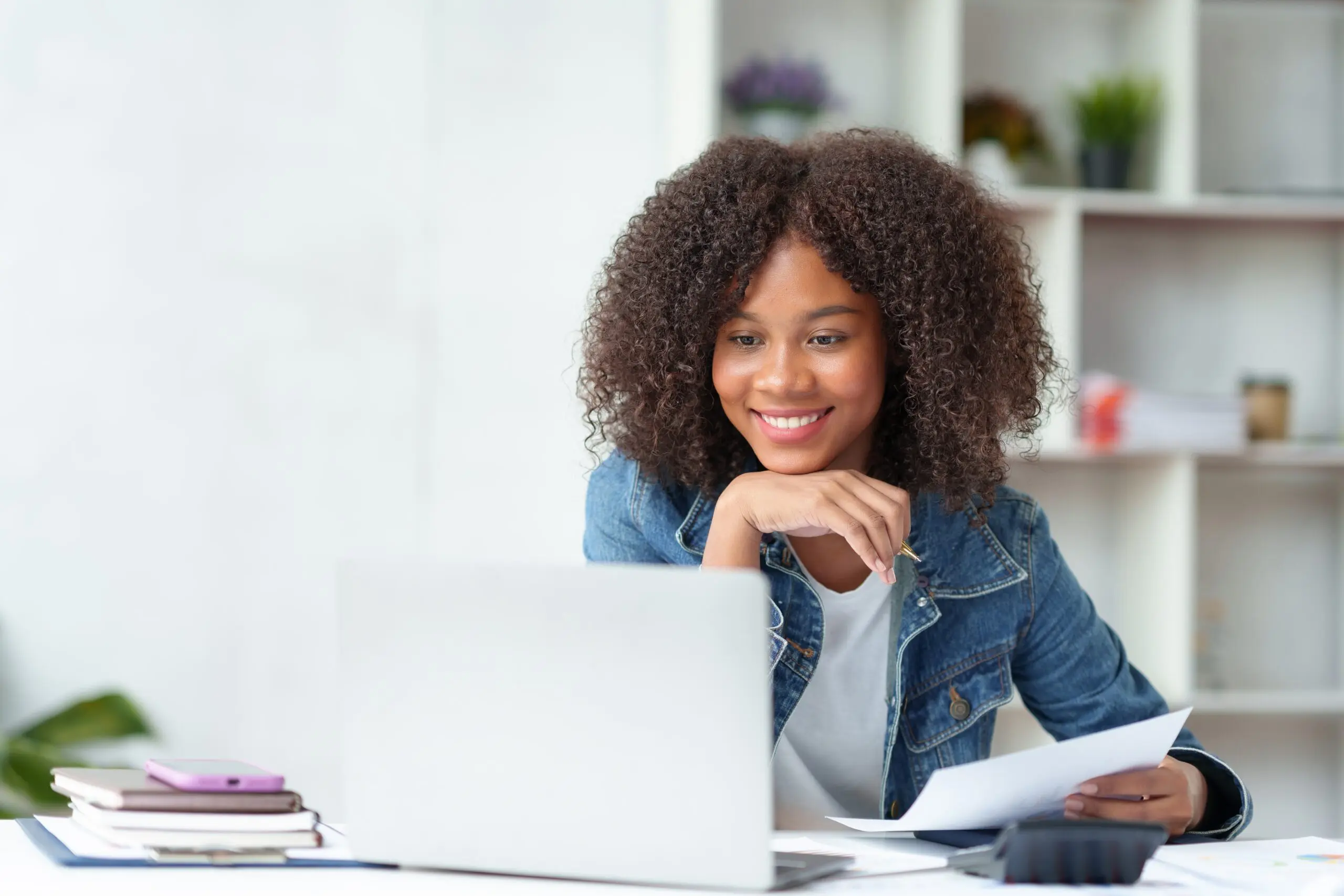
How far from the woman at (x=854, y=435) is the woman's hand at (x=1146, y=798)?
0.33 feet

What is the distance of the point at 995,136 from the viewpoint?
275cm

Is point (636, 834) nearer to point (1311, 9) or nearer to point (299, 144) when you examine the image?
point (299, 144)

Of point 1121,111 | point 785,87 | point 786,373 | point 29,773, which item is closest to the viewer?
point 786,373

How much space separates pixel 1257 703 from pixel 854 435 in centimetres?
173

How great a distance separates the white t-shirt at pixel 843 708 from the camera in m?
1.48

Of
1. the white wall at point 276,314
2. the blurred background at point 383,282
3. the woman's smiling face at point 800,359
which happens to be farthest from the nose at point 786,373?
the white wall at point 276,314

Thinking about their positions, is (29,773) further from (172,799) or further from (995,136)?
(995,136)

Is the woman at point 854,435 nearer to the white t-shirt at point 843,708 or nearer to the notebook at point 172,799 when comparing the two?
the white t-shirt at point 843,708

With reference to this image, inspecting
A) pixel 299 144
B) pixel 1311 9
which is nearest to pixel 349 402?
pixel 299 144

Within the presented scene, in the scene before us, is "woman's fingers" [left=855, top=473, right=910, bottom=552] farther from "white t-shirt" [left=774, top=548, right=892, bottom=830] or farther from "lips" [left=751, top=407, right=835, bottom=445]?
"white t-shirt" [left=774, top=548, right=892, bottom=830]

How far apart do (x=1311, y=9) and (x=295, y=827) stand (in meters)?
3.06

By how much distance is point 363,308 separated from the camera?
2746 mm

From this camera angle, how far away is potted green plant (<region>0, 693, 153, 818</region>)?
2.30 m

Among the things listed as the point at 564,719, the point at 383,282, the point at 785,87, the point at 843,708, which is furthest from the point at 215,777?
the point at 785,87
